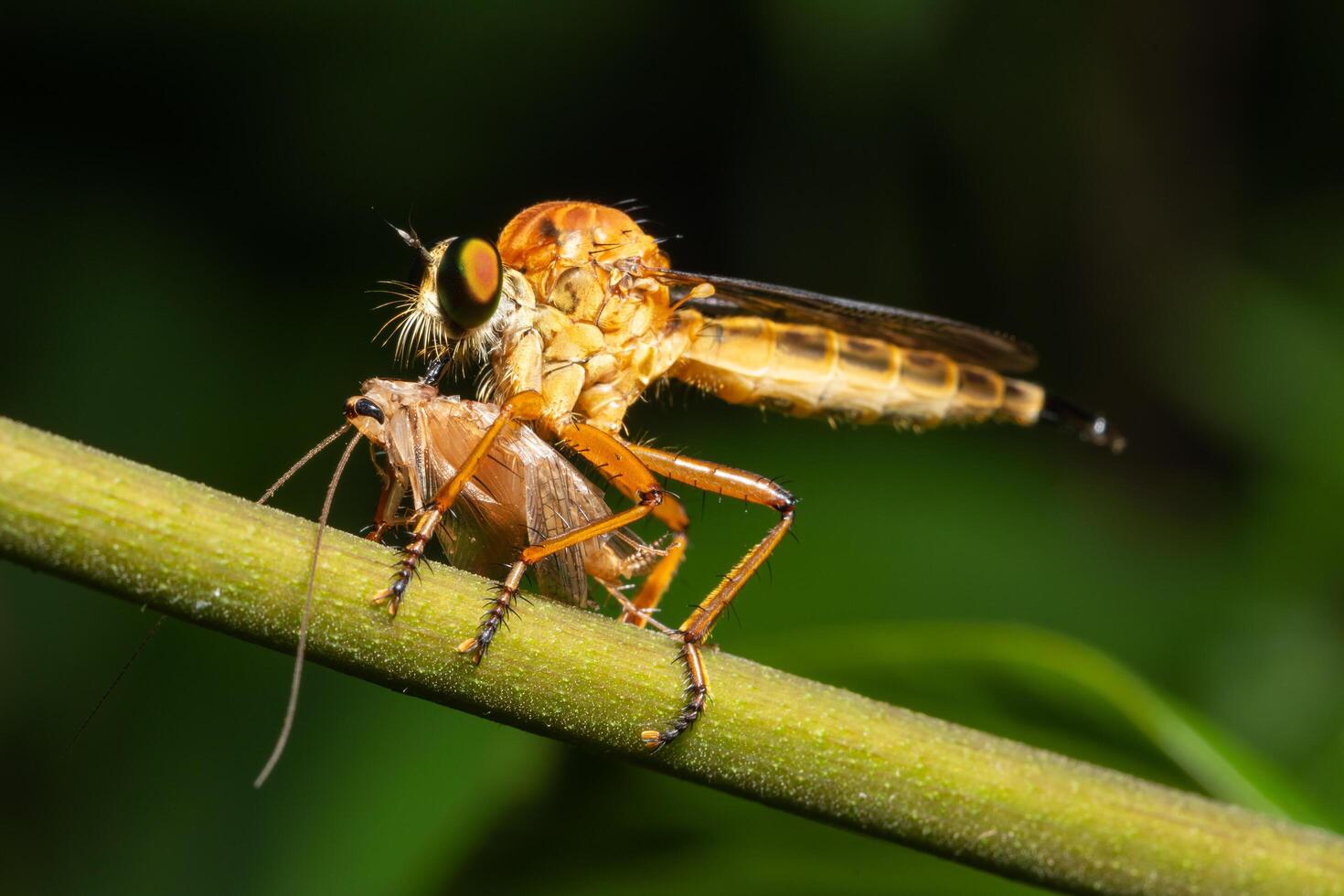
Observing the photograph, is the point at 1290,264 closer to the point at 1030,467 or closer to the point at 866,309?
the point at 1030,467

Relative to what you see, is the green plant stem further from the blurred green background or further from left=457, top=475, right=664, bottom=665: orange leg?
the blurred green background

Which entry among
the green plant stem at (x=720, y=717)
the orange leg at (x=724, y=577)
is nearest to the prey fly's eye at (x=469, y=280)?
the orange leg at (x=724, y=577)

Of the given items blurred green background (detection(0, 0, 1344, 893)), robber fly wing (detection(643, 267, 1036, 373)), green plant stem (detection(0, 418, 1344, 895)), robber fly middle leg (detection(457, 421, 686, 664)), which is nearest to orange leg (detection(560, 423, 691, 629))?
robber fly middle leg (detection(457, 421, 686, 664))

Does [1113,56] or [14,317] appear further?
[1113,56]

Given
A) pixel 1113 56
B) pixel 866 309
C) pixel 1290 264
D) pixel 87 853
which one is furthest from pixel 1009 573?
pixel 87 853

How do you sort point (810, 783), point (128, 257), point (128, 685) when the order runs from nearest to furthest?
point (810, 783) < point (128, 685) < point (128, 257)
